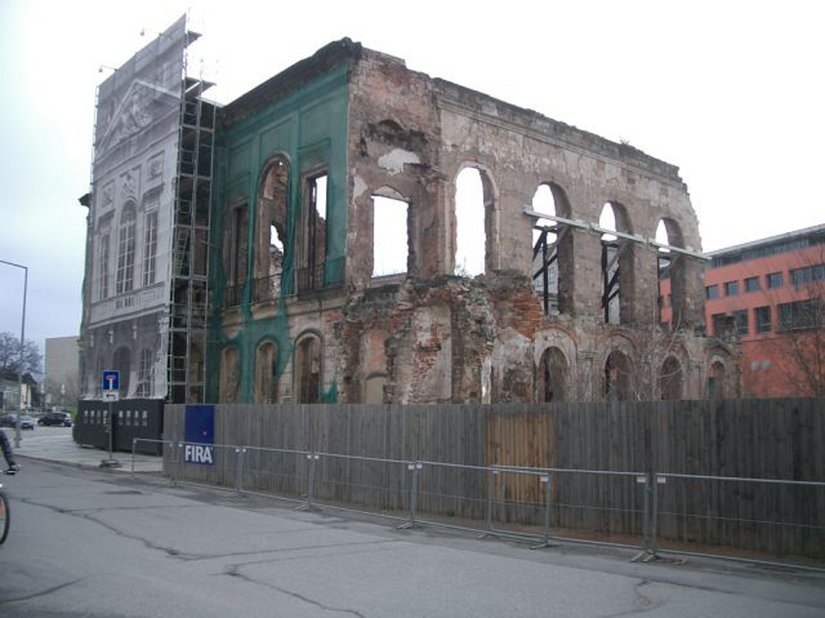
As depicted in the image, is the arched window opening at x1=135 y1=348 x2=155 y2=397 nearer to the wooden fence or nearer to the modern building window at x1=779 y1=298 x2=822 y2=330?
the wooden fence

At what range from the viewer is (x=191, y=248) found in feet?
96.1

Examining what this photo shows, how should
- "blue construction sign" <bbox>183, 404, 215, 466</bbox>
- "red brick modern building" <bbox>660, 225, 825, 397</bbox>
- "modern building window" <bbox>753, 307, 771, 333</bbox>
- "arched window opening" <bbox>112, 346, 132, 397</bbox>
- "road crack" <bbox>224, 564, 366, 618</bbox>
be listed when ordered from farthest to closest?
"modern building window" <bbox>753, 307, 771, 333</bbox> → "red brick modern building" <bbox>660, 225, 825, 397</bbox> → "arched window opening" <bbox>112, 346, 132, 397</bbox> → "blue construction sign" <bbox>183, 404, 215, 466</bbox> → "road crack" <bbox>224, 564, 366, 618</bbox>

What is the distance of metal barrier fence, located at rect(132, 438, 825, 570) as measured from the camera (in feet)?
34.4

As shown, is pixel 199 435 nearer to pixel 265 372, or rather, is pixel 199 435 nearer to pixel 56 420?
pixel 265 372

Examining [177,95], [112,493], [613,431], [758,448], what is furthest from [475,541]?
[177,95]

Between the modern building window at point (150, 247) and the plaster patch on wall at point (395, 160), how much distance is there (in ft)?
34.4

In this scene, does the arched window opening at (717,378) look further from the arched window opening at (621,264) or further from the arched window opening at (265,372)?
the arched window opening at (265,372)

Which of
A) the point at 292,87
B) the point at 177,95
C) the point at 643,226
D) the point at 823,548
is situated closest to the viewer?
the point at 823,548

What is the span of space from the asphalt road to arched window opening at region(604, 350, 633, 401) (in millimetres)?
18889

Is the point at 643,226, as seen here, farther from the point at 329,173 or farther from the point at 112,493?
the point at 112,493

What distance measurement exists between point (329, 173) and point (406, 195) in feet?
8.28

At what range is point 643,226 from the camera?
109ft

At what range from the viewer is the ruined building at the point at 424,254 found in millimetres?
22500

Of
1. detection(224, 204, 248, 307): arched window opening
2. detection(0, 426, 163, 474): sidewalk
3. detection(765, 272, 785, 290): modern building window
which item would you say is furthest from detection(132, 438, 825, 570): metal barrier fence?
detection(765, 272, 785, 290): modern building window
